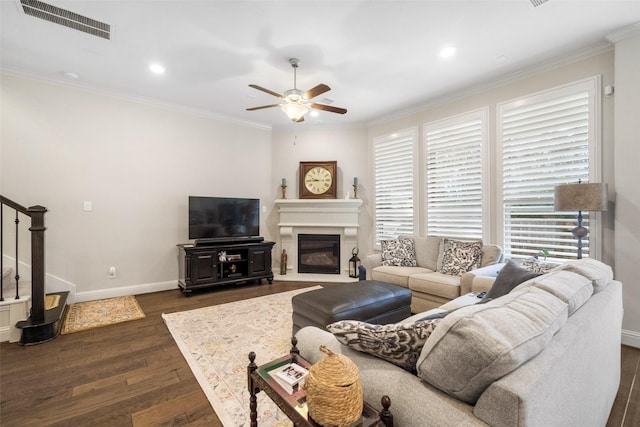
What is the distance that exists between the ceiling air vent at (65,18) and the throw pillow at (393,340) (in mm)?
3469

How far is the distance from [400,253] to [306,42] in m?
2.90

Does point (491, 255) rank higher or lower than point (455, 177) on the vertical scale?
lower

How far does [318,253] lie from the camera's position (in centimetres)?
568

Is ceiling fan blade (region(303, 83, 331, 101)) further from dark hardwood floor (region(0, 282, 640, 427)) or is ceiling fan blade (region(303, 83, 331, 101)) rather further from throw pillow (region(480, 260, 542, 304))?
dark hardwood floor (region(0, 282, 640, 427))

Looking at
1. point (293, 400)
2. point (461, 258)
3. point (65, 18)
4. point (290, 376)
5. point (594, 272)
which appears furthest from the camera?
point (461, 258)

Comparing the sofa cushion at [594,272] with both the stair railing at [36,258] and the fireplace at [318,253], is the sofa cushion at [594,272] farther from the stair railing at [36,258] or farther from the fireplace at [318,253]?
the stair railing at [36,258]

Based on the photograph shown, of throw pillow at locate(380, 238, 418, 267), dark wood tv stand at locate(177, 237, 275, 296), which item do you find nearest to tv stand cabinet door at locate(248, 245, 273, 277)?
dark wood tv stand at locate(177, 237, 275, 296)

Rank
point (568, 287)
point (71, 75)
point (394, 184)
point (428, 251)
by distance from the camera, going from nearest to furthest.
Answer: point (568, 287) < point (71, 75) < point (428, 251) < point (394, 184)

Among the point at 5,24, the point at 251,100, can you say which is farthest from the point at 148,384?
the point at 251,100

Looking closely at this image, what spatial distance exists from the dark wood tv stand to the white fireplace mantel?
0.67m

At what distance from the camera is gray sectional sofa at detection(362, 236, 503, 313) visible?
9.87ft

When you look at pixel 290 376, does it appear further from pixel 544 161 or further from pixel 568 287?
pixel 544 161

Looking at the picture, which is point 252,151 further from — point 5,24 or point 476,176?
point 476,176

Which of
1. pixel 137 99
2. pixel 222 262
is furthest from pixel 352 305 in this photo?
pixel 137 99
